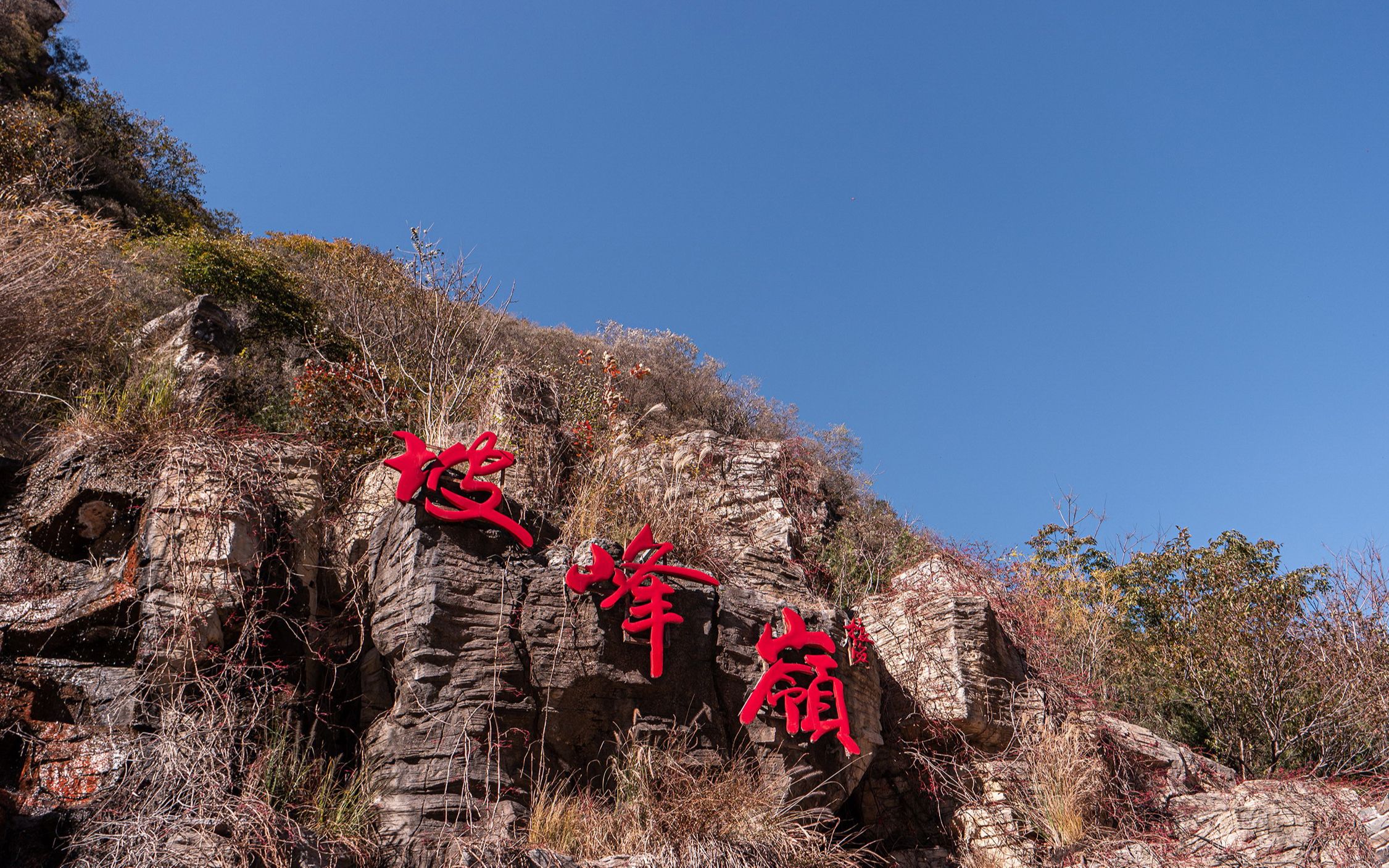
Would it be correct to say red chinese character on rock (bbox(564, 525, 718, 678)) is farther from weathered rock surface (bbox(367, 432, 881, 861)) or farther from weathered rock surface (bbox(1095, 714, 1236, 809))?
weathered rock surface (bbox(1095, 714, 1236, 809))

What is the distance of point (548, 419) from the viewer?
30.3 ft

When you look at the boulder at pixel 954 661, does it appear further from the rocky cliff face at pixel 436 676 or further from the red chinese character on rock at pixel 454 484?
the red chinese character on rock at pixel 454 484

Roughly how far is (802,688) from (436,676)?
9.70ft

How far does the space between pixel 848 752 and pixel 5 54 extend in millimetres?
21115

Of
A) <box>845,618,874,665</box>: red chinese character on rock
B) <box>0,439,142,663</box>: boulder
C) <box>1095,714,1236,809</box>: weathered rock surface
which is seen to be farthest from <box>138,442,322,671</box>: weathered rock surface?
<box>1095,714,1236,809</box>: weathered rock surface

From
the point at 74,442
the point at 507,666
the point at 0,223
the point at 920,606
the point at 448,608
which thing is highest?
the point at 0,223

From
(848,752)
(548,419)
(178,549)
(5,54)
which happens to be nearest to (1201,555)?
(848,752)

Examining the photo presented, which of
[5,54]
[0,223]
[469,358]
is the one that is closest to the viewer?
→ [0,223]

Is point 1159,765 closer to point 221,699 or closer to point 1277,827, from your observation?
point 1277,827

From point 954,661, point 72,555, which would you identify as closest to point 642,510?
point 954,661

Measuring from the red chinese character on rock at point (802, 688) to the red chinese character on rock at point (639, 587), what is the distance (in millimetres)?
836

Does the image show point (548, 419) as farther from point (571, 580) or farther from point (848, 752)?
point (848, 752)

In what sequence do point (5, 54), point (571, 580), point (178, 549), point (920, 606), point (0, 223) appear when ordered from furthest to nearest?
point (5, 54) → point (920, 606) → point (0, 223) → point (571, 580) → point (178, 549)

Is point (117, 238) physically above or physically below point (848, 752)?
above
